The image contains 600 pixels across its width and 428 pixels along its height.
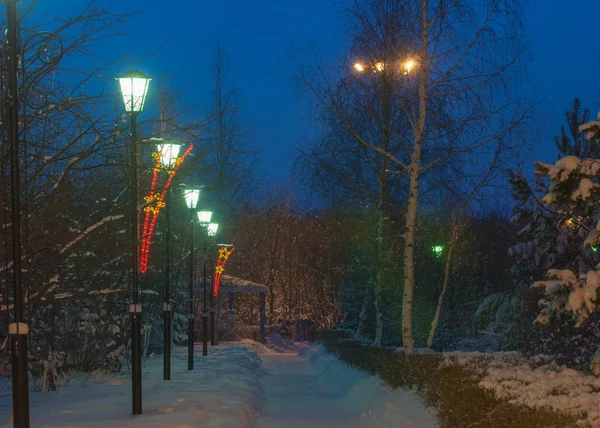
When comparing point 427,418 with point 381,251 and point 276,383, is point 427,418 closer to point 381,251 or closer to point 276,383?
point 276,383

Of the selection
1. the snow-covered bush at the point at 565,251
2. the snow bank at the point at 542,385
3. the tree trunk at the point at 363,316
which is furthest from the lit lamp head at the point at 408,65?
the tree trunk at the point at 363,316

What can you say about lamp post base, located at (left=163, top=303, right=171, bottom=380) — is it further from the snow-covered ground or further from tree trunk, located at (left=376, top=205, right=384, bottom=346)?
tree trunk, located at (left=376, top=205, right=384, bottom=346)

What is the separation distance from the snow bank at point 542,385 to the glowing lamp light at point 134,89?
5436 mm

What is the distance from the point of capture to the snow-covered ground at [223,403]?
9602 mm

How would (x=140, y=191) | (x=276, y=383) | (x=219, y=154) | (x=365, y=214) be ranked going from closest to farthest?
1. (x=140, y=191)
2. (x=276, y=383)
3. (x=365, y=214)
4. (x=219, y=154)

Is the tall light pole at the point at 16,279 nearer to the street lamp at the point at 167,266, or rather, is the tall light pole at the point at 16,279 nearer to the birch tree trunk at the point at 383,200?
the street lamp at the point at 167,266

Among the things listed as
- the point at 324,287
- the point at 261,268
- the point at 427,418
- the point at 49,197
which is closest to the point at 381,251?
the point at 427,418

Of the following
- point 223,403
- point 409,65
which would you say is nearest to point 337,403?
point 223,403

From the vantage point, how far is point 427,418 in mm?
10156

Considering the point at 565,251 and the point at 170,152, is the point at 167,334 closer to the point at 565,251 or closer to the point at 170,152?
the point at 170,152

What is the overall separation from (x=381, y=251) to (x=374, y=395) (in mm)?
8830

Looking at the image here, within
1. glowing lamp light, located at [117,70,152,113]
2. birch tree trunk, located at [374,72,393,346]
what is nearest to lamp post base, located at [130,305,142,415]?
glowing lamp light, located at [117,70,152,113]

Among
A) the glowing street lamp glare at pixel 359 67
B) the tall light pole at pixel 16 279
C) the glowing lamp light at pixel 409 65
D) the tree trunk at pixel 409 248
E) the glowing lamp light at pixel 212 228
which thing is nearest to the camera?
the tall light pole at pixel 16 279

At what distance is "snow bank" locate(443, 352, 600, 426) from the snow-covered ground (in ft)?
3.61
